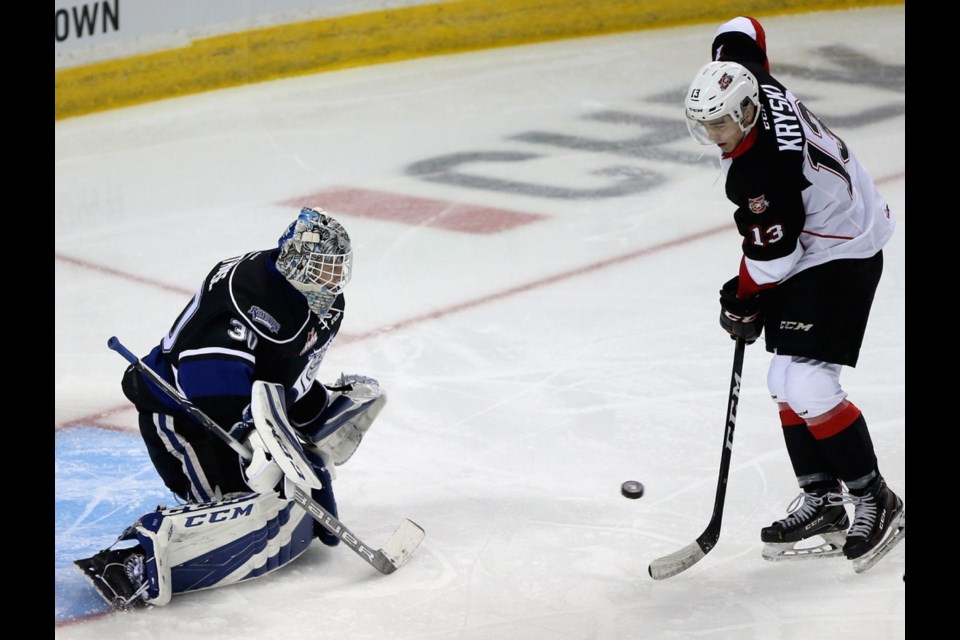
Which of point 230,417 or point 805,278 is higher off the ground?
point 805,278

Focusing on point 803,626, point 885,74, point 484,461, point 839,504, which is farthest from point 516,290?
point 885,74

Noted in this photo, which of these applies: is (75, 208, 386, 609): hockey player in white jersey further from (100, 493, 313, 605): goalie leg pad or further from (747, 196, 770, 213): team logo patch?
(747, 196, 770, 213): team logo patch

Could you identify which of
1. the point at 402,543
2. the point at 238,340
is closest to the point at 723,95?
the point at 238,340

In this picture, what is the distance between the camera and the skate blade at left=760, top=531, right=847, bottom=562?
9.63 ft

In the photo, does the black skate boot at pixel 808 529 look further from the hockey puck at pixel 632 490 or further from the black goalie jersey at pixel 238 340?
the black goalie jersey at pixel 238 340

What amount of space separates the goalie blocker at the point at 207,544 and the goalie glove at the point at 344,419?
0.35 ft

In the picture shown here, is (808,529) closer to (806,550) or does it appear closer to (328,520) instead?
(806,550)

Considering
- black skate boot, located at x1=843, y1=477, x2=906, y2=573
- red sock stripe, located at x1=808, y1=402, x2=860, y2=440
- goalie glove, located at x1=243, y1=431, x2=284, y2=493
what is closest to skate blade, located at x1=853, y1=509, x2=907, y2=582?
black skate boot, located at x1=843, y1=477, x2=906, y2=573

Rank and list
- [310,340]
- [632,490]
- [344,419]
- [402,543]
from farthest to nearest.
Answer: [632,490]
[344,419]
[402,543]
[310,340]

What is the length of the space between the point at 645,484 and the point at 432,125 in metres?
3.71

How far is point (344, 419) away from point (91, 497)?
2.16 ft

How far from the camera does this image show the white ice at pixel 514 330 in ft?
9.18

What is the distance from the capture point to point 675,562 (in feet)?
9.36

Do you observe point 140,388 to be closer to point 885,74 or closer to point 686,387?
point 686,387
